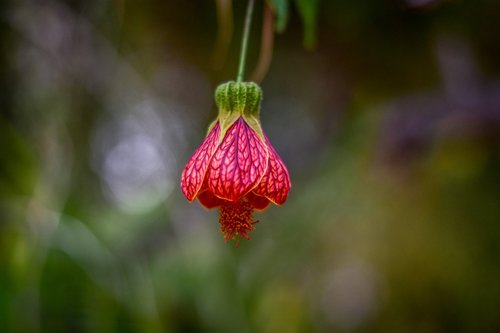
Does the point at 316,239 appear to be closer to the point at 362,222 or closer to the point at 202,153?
the point at 362,222

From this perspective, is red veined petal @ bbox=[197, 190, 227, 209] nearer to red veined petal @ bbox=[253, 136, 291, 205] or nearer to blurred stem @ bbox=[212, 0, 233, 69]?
red veined petal @ bbox=[253, 136, 291, 205]

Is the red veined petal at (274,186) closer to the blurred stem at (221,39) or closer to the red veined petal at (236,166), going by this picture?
the red veined petal at (236,166)

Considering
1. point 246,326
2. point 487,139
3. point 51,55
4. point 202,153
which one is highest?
point 51,55

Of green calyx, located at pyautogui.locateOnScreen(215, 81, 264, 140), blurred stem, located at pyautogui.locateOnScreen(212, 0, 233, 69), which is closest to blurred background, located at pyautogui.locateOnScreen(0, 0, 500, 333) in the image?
blurred stem, located at pyautogui.locateOnScreen(212, 0, 233, 69)

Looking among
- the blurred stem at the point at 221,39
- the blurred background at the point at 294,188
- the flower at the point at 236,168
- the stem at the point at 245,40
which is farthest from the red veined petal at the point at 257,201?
the blurred stem at the point at 221,39

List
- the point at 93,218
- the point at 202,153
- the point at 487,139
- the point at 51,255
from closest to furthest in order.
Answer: the point at 202,153, the point at 487,139, the point at 51,255, the point at 93,218

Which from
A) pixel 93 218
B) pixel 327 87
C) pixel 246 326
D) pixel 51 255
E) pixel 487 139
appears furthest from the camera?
pixel 327 87

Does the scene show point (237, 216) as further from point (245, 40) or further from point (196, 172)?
point (245, 40)

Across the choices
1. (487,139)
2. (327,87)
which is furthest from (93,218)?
(487,139)

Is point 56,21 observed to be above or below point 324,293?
above
